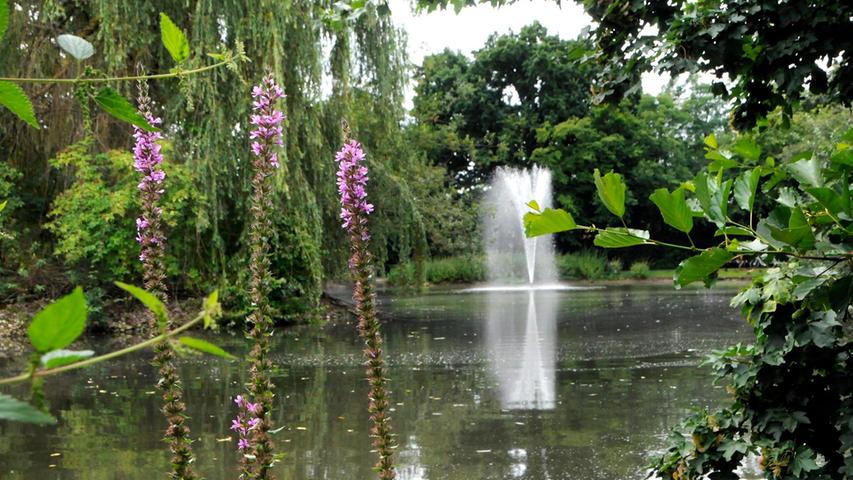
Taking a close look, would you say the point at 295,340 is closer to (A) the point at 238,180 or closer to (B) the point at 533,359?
(A) the point at 238,180

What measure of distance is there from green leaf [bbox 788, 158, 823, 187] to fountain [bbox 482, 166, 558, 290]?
27972 millimetres

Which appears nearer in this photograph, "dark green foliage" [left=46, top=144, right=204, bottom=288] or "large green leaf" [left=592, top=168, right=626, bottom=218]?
"large green leaf" [left=592, top=168, right=626, bottom=218]

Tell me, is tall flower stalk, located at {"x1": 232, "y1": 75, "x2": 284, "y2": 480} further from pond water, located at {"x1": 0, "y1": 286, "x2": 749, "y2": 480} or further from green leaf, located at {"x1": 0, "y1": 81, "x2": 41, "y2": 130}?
pond water, located at {"x1": 0, "y1": 286, "x2": 749, "y2": 480}

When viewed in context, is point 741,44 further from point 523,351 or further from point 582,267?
point 582,267

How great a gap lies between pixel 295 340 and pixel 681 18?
10899 mm

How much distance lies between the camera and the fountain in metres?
32.7

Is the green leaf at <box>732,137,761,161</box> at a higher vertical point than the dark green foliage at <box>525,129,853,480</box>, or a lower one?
higher

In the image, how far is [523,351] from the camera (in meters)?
11.4

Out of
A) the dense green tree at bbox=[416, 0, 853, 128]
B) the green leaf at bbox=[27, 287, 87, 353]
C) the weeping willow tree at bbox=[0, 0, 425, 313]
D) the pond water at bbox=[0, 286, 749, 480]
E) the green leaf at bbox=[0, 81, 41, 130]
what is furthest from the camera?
the weeping willow tree at bbox=[0, 0, 425, 313]

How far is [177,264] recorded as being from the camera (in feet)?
46.0

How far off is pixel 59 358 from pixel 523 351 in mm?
11096

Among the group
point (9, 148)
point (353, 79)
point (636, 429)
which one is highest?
point (353, 79)

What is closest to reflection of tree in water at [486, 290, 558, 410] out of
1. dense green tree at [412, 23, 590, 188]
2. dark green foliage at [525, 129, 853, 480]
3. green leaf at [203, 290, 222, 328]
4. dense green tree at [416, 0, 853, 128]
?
dark green foliage at [525, 129, 853, 480]

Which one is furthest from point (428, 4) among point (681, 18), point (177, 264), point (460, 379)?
point (177, 264)
